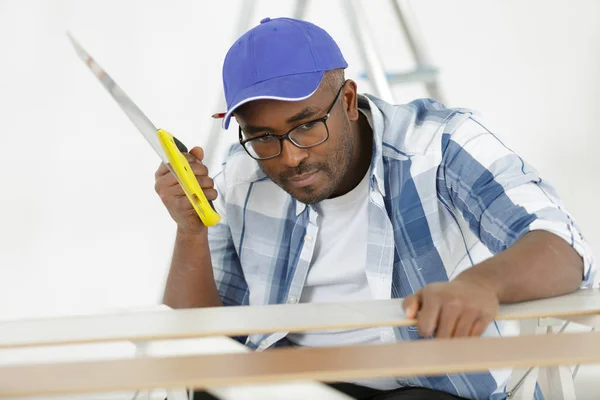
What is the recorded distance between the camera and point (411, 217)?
1.76 metres

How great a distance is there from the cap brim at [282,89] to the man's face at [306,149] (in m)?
0.02

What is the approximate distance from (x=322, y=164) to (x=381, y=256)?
0.72 feet

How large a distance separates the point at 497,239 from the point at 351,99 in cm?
44

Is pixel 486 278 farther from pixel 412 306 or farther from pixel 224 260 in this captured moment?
pixel 224 260

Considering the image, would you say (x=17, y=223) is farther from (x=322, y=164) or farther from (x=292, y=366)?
(x=292, y=366)

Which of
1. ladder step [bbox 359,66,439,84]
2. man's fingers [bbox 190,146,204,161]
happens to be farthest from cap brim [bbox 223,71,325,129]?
ladder step [bbox 359,66,439,84]

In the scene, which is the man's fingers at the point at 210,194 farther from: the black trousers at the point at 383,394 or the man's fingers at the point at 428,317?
the man's fingers at the point at 428,317

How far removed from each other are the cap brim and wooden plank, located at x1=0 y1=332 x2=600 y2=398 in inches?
26.0

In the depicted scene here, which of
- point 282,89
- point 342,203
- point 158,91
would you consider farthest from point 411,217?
point 158,91

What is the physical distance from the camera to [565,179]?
12.2ft

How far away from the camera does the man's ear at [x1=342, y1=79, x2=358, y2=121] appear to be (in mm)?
1780

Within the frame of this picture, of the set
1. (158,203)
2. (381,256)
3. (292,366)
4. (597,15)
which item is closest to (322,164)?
(381,256)

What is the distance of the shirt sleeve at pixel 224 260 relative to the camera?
Answer: 1971 mm

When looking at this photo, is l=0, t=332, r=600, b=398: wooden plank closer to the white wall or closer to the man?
the man
